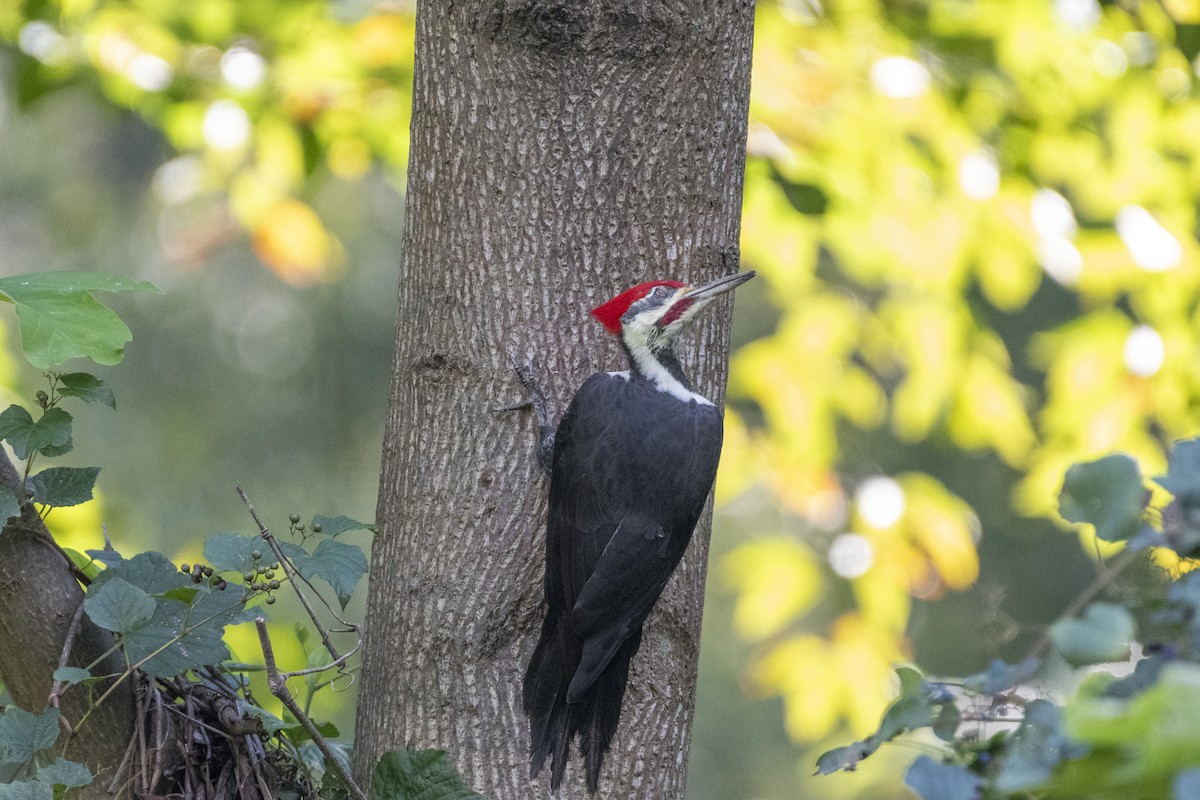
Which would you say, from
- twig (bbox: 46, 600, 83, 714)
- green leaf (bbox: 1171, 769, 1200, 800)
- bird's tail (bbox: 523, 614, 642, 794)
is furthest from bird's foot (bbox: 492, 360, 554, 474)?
green leaf (bbox: 1171, 769, 1200, 800)

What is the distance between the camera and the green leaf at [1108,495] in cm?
85

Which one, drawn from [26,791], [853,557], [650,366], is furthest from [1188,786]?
[853,557]

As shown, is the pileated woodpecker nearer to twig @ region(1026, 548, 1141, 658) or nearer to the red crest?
the red crest

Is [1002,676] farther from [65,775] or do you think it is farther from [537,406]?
[65,775]

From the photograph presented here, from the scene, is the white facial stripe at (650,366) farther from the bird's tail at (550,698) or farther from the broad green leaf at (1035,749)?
the broad green leaf at (1035,749)

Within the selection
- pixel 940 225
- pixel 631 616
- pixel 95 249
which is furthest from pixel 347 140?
pixel 95 249

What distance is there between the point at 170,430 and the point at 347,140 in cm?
683

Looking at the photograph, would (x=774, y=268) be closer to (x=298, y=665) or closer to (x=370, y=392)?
(x=298, y=665)

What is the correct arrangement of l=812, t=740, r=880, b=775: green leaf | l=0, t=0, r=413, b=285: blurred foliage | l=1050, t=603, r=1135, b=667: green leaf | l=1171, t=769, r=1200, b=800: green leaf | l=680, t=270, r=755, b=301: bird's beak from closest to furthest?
1. l=1171, t=769, r=1200, b=800: green leaf
2. l=1050, t=603, r=1135, b=667: green leaf
3. l=812, t=740, r=880, b=775: green leaf
4. l=680, t=270, r=755, b=301: bird's beak
5. l=0, t=0, r=413, b=285: blurred foliage

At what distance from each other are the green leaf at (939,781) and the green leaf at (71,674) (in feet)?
3.51

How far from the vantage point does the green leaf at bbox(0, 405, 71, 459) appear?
4.91 ft

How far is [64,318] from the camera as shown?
1.39 m

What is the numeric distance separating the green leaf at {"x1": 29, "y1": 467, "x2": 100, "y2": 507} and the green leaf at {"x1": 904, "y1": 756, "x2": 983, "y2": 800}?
3.85ft

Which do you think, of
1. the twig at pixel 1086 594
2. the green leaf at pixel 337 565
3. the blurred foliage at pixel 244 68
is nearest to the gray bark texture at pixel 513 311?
the green leaf at pixel 337 565
